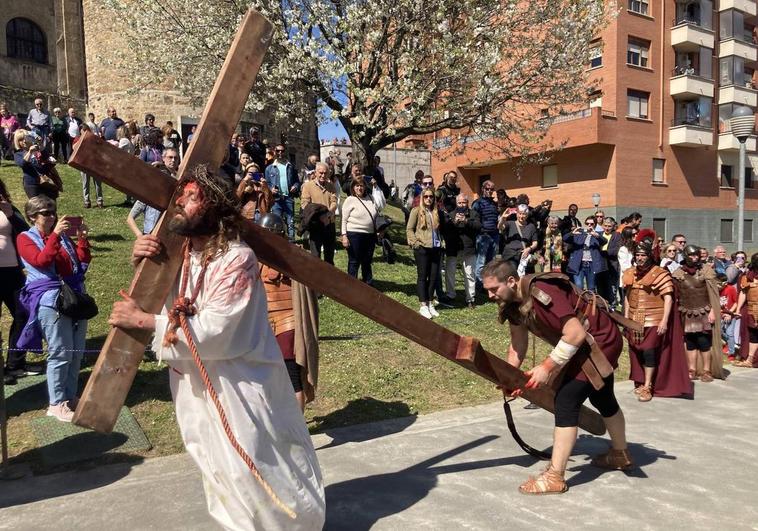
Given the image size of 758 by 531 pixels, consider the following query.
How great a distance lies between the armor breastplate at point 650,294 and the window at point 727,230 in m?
32.2

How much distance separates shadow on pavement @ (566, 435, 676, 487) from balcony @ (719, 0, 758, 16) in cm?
3874

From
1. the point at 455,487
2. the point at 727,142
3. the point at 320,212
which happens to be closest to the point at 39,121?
the point at 320,212

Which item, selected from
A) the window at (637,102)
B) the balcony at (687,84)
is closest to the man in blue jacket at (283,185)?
the window at (637,102)

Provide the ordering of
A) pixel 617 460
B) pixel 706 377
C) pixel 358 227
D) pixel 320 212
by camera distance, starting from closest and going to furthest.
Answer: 1. pixel 617 460
2. pixel 706 377
3. pixel 320 212
4. pixel 358 227

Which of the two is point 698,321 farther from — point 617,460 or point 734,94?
point 734,94

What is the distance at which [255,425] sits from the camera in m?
2.94

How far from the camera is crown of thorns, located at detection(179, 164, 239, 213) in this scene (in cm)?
269

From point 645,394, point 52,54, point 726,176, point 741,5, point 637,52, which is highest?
point 741,5

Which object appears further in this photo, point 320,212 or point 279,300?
point 320,212

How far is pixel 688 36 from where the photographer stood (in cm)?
3269

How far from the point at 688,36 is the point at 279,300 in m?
35.2

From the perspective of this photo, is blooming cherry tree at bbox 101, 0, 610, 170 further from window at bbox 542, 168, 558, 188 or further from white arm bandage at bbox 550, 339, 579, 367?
window at bbox 542, 168, 558, 188

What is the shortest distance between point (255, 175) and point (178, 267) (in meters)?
7.81

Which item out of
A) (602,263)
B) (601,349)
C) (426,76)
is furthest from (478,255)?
(601,349)
